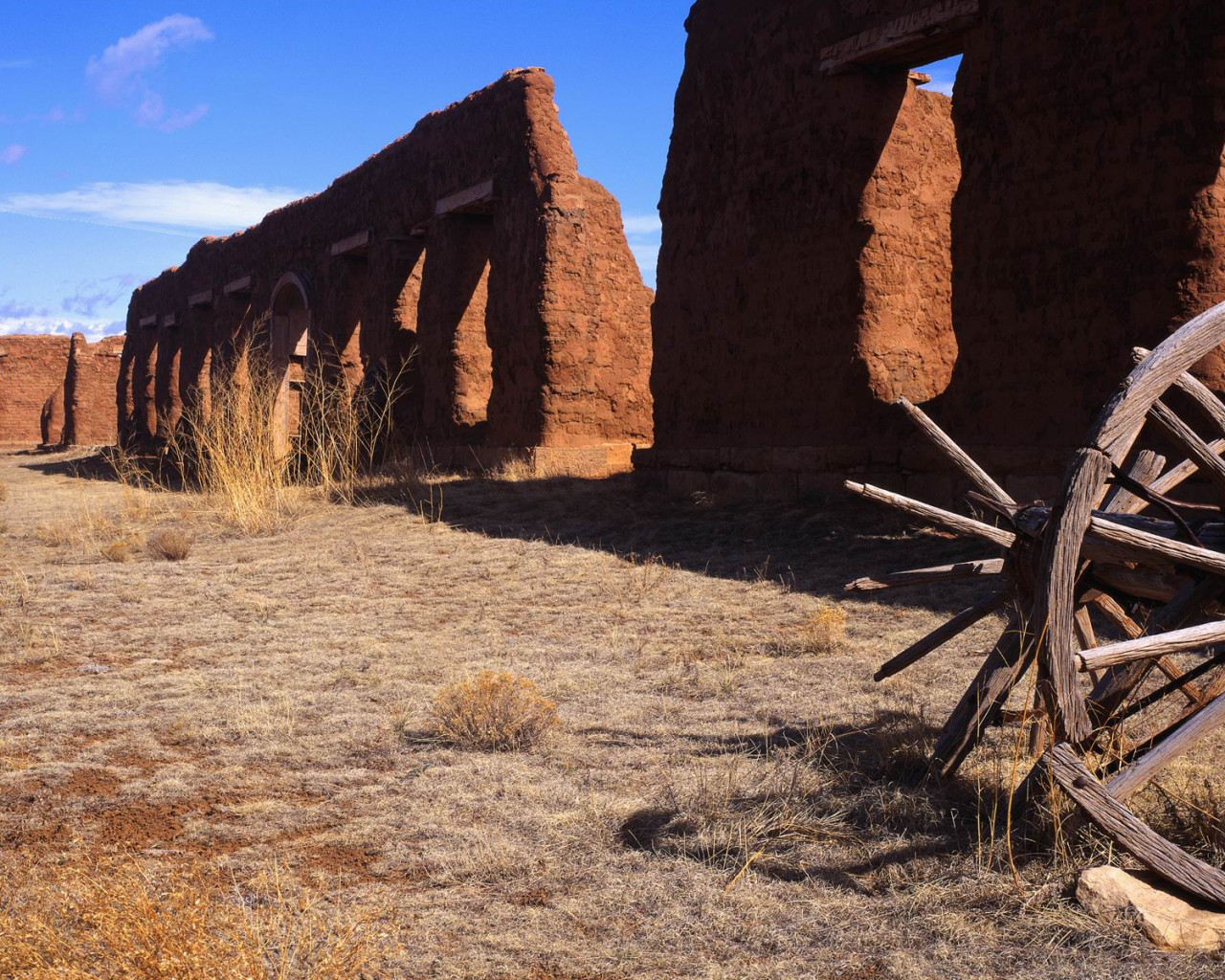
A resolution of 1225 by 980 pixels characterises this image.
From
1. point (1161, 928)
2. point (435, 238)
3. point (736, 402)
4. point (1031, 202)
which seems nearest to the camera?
point (1161, 928)

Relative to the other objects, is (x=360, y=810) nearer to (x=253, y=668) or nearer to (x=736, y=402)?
(x=253, y=668)

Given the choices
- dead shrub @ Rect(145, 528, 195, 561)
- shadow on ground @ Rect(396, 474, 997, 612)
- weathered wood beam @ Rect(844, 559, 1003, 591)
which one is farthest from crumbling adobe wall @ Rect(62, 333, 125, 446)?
weathered wood beam @ Rect(844, 559, 1003, 591)

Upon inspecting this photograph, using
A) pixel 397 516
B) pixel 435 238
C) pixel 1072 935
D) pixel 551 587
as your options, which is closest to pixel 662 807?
pixel 1072 935

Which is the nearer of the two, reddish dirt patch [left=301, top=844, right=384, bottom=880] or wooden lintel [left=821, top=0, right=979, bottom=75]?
reddish dirt patch [left=301, top=844, right=384, bottom=880]

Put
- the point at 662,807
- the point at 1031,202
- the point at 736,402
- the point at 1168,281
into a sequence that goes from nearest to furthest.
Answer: the point at 662,807 < the point at 1168,281 < the point at 1031,202 < the point at 736,402

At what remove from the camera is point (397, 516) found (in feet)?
29.6

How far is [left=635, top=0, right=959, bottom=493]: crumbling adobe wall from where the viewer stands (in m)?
7.29

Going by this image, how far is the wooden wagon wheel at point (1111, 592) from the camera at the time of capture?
221 cm

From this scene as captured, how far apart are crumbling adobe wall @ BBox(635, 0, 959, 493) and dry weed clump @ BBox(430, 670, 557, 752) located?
13.6 ft

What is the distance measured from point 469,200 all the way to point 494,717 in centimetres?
852

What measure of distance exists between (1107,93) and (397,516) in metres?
5.87

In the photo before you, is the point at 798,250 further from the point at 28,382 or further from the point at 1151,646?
the point at 28,382

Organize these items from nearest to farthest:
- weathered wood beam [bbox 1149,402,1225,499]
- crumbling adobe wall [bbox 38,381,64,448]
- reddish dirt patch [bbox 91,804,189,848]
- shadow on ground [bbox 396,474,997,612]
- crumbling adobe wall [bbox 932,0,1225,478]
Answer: weathered wood beam [bbox 1149,402,1225,499], reddish dirt patch [bbox 91,804,189,848], crumbling adobe wall [bbox 932,0,1225,478], shadow on ground [bbox 396,474,997,612], crumbling adobe wall [bbox 38,381,64,448]

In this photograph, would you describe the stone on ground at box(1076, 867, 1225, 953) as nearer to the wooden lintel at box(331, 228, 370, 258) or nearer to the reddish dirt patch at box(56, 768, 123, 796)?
the reddish dirt patch at box(56, 768, 123, 796)
